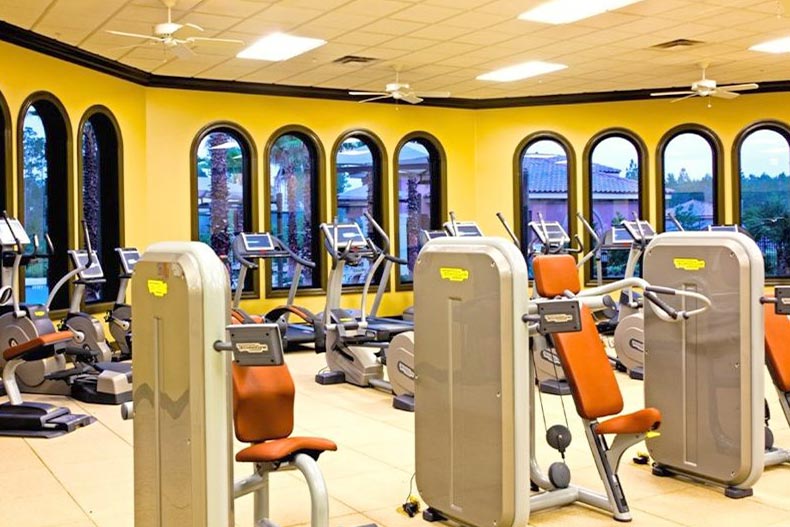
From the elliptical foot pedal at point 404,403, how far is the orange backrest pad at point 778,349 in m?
2.56

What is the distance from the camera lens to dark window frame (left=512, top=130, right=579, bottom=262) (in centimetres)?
1233

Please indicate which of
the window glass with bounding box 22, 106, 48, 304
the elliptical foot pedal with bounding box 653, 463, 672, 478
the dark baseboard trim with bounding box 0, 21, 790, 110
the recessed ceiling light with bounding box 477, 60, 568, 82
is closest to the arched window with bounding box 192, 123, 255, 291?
the dark baseboard trim with bounding box 0, 21, 790, 110

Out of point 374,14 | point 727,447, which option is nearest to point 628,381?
point 727,447

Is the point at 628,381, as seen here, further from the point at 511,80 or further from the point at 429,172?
the point at 429,172

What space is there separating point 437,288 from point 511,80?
305 inches

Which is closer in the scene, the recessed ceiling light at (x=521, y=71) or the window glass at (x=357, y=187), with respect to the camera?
the recessed ceiling light at (x=521, y=71)

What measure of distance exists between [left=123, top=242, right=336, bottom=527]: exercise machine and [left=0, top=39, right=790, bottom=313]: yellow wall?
19.3 ft

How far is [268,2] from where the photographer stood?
7199 millimetres

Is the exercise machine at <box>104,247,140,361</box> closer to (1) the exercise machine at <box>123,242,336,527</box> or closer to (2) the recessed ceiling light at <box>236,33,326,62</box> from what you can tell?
(2) the recessed ceiling light at <box>236,33,326,62</box>

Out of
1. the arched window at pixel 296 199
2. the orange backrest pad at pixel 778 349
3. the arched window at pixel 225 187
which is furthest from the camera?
the arched window at pixel 296 199

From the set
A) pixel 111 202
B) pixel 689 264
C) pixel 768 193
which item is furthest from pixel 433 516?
pixel 768 193

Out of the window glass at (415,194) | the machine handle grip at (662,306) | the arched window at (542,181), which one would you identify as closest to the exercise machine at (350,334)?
the machine handle grip at (662,306)

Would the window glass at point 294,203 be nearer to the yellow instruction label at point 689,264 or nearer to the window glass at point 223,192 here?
the window glass at point 223,192

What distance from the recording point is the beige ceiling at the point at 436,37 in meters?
7.39
